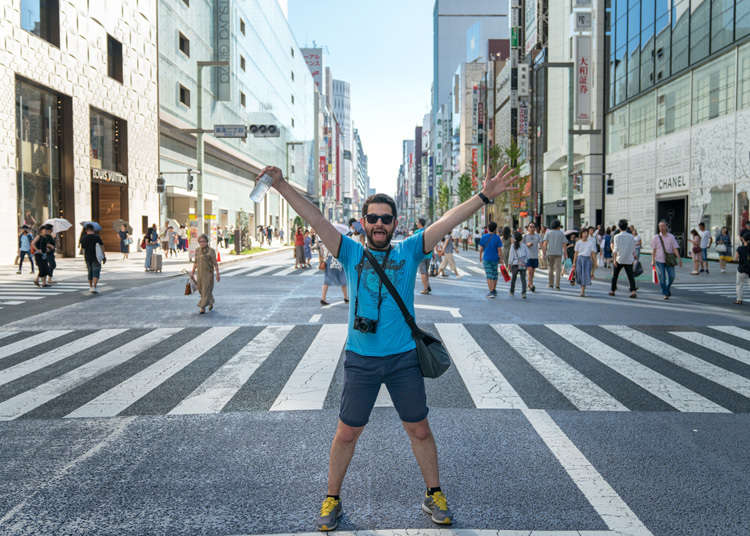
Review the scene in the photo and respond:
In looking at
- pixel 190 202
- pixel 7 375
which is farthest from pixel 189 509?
pixel 190 202

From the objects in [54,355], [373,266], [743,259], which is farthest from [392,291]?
[743,259]

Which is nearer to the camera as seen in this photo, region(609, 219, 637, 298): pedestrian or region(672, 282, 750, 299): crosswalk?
region(609, 219, 637, 298): pedestrian

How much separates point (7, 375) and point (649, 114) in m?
34.3

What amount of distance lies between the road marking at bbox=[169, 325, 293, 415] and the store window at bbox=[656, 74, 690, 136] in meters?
27.5

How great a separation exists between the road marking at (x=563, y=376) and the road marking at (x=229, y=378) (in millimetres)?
3205

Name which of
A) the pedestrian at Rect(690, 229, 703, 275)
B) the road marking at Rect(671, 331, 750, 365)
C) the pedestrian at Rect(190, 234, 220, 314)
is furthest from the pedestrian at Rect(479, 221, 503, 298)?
the pedestrian at Rect(690, 229, 703, 275)

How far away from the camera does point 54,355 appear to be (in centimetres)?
824

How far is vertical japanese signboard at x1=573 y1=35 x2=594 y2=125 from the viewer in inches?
1463

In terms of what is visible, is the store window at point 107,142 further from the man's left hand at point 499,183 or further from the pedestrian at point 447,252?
the man's left hand at point 499,183

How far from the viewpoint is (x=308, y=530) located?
3.35m

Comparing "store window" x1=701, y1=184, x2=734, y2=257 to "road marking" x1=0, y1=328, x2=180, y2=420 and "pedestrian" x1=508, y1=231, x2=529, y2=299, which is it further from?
"road marking" x1=0, y1=328, x2=180, y2=420

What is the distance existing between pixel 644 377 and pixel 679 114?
91.9 feet

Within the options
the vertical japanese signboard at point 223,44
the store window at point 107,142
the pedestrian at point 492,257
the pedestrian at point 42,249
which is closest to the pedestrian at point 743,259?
the pedestrian at point 492,257

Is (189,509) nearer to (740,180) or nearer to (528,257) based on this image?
(528,257)
